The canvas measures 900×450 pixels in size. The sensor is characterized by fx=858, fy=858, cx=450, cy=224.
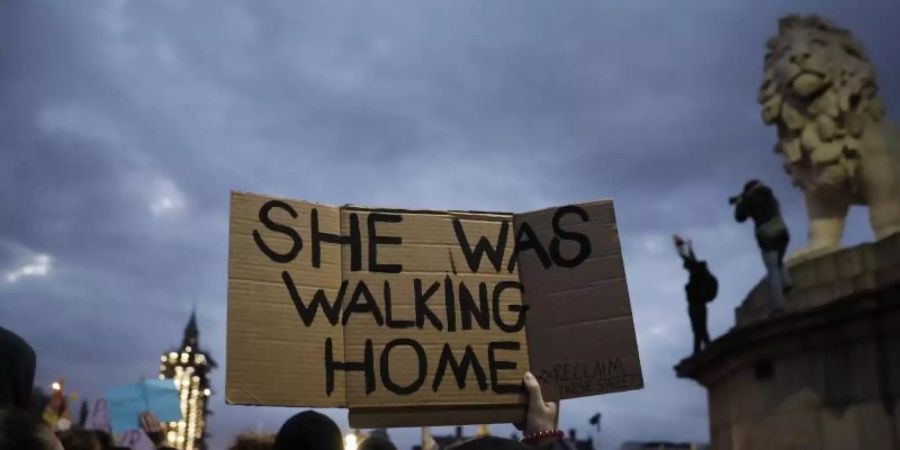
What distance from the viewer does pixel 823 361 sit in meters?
8.34

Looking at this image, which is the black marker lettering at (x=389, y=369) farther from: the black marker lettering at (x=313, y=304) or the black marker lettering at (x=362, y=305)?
the black marker lettering at (x=313, y=304)

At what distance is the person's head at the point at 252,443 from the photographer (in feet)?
12.4

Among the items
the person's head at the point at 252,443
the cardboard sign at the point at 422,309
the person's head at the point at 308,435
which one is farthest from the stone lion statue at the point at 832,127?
the person's head at the point at 308,435

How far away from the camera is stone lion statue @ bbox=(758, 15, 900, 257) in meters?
9.94

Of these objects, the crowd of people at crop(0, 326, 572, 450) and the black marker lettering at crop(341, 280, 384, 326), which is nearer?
the crowd of people at crop(0, 326, 572, 450)

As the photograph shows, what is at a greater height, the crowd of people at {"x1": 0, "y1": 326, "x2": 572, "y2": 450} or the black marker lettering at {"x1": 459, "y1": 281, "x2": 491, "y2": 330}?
the black marker lettering at {"x1": 459, "y1": 281, "x2": 491, "y2": 330}

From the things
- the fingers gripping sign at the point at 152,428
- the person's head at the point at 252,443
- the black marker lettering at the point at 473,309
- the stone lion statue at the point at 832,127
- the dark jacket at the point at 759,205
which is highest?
the stone lion statue at the point at 832,127

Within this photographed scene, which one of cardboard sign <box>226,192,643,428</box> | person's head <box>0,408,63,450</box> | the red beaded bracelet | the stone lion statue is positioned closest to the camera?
person's head <box>0,408,63,450</box>

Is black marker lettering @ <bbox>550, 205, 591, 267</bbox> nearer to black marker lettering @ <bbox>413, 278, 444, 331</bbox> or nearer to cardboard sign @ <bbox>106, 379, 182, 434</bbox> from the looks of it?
black marker lettering @ <bbox>413, 278, 444, 331</bbox>

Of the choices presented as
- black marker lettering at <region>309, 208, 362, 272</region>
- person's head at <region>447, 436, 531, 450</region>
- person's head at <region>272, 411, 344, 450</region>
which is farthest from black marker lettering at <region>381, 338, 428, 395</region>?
person's head at <region>447, 436, 531, 450</region>

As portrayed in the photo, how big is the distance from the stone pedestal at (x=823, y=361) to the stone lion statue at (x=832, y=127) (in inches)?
42.5

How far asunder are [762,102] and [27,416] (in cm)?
1033

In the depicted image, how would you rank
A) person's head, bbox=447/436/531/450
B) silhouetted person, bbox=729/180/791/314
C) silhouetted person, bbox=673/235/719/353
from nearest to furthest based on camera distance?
person's head, bbox=447/436/531/450
silhouetted person, bbox=729/180/791/314
silhouetted person, bbox=673/235/719/353

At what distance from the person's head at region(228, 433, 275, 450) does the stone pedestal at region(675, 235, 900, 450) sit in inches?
236
